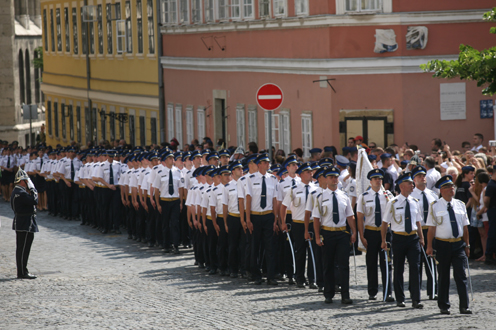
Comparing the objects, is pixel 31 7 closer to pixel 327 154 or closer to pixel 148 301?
pixel 327 154

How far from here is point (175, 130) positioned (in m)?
40.7

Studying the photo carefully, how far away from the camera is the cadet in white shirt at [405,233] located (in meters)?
14.2

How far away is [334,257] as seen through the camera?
15.0m

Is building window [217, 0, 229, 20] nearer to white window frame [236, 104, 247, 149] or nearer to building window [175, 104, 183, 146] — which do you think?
white window frame [236, 104, 247, 149]

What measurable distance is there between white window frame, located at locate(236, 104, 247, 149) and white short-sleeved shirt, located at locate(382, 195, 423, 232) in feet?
63.8

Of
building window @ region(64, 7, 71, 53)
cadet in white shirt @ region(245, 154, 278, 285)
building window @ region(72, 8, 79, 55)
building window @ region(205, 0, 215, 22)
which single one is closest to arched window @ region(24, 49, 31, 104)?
building window @ region(64, 7, 71, 53)

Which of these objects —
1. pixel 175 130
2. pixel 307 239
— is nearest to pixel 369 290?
pixel 307 239

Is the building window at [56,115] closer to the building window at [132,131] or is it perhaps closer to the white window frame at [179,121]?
the building window at [132,131]

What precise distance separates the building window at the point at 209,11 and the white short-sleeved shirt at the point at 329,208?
21952mm

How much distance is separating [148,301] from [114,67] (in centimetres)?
Result: 3419

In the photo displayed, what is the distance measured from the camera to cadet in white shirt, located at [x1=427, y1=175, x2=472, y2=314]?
44.4 feet

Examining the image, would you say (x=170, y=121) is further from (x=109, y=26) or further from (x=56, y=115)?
(x=56, y=115)

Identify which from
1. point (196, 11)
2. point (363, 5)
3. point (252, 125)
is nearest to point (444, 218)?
point (363, 5)

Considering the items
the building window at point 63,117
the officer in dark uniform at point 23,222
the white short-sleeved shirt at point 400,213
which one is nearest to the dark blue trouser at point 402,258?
the white short-sleeved shirt at point 400,213
